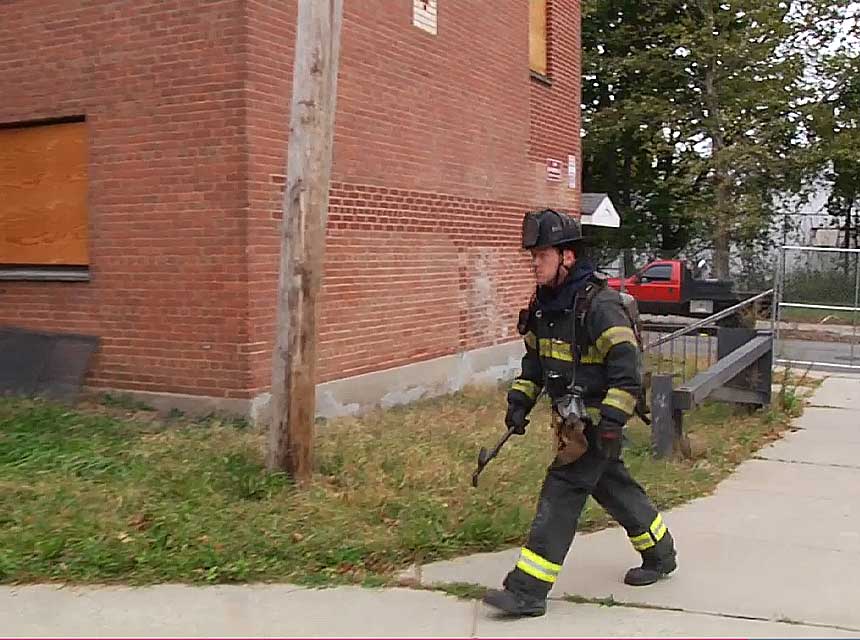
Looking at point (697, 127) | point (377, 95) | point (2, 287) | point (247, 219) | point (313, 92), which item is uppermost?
point (697, 127)

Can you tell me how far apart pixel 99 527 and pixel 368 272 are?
4.54m

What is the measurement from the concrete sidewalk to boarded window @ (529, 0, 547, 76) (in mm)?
8288

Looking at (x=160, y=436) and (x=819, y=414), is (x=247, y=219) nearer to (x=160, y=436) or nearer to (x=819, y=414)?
(x=160, y=436)

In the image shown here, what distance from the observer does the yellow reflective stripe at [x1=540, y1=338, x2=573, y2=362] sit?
14.7ft

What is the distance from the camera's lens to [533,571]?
14.2ft

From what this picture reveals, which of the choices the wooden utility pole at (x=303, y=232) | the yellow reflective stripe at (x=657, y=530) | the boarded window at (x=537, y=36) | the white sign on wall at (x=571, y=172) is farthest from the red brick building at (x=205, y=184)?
the yellow reflective stripe at (x=657, y=530)

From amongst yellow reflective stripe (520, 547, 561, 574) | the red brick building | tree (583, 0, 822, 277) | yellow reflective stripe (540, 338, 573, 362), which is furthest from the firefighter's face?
tree (583, 0, 822, 277)

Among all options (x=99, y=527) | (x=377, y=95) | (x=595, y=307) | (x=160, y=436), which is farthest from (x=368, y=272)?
(x=595, y=307)

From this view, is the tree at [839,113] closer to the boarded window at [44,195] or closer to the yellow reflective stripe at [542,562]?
the boarded window at [44,195]

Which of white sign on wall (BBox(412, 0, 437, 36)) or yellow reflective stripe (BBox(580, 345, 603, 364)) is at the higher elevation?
white sign on wall (BBox(412, 0, 437, 36))

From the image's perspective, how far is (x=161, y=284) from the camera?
316 inches

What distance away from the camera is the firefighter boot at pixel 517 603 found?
14.2 feet

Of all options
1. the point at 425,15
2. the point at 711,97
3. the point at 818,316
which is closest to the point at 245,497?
the point at 425,15

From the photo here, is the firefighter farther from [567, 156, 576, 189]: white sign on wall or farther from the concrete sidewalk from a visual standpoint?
[567, 156, 576, 189]: white sign on wall
